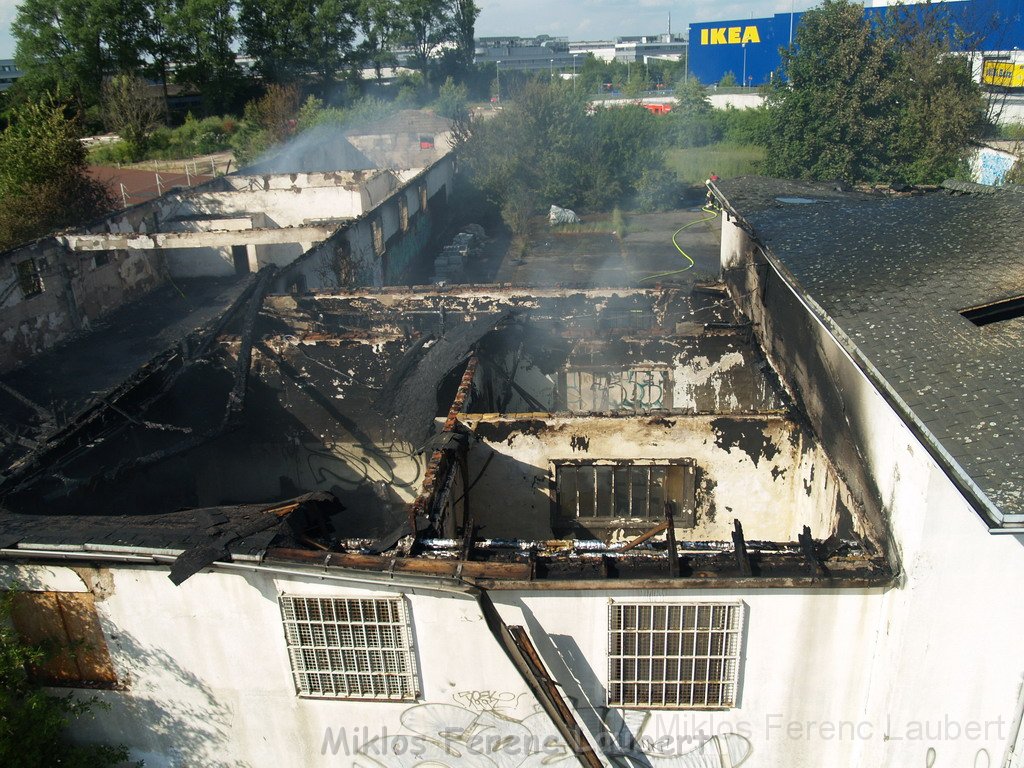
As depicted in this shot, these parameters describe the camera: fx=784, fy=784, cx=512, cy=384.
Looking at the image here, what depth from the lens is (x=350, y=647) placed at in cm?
699

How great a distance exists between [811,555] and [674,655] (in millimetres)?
Result: 1452

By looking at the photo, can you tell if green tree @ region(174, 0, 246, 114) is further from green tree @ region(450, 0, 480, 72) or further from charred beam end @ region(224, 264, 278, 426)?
charred beam end @ region(224, 264, 278, 426)

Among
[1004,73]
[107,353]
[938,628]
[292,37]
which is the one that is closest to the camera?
[938,628]

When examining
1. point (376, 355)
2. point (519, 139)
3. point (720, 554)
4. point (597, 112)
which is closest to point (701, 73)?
point (597, 112)

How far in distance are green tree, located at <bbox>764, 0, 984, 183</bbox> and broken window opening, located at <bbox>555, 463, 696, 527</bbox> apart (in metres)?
24.8

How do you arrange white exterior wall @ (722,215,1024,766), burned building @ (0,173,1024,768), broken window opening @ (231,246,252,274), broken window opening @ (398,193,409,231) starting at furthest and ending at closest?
broken window opening @ (231,246,252,274), broken window opening @ (398,193,409,231), burned building @ (0,173,1024,768), white exterior wall @ (722,215,1024,766)

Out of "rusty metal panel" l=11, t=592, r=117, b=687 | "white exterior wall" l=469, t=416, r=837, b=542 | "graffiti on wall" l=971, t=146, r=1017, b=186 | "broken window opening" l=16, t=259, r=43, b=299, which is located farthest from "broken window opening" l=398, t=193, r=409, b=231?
"graffiti on wall" l=971, t=146, r=1017, b=186

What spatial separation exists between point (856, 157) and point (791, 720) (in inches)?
1117

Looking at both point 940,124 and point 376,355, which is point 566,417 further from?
point 940,124

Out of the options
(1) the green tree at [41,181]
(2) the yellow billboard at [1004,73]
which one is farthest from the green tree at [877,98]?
(1) the green tree at [41,181]

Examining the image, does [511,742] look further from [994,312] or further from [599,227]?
[599,227]

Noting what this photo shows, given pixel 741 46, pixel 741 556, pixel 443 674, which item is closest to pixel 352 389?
pixel 443 674

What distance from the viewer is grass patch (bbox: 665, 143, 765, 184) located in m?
36.5

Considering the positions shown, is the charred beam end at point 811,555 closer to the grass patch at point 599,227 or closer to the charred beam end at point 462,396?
the charred beam end at point 462,396
